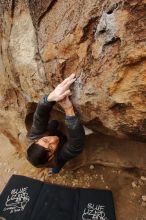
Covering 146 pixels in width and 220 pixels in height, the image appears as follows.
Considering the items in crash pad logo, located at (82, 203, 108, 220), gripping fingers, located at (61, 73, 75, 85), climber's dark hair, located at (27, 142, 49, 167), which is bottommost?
crash pad logo, located at (82, 203, 108, 220)

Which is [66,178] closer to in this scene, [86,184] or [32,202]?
[86,184]

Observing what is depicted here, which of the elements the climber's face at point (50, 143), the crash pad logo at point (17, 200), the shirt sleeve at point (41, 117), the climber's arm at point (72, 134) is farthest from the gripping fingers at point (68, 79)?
the crash pad logo at point (17, 200)

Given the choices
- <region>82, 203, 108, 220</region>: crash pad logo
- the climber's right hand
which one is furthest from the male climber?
<region>82, 203, 108, 220</region>: crash pad logo

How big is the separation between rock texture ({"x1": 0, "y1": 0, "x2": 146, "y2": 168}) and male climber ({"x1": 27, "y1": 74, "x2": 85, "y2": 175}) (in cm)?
9

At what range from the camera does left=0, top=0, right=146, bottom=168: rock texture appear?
5.14 ft

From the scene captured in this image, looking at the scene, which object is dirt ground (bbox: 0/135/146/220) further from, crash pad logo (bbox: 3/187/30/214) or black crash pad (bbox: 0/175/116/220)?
crash pad logo (bbox: 3/187/30/214)

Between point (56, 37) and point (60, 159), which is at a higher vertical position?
point (56, 37)

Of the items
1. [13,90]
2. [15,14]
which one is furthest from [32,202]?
[15,14]

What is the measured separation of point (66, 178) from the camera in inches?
119

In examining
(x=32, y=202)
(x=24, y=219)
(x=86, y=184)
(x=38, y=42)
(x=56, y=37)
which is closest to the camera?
(x=56, y=37)

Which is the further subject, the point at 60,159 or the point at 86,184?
the point at 86,184

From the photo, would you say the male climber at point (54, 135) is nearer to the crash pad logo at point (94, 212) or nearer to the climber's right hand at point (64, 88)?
the climber's right hand at point (64, 88)

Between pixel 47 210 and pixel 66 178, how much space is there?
50 cm

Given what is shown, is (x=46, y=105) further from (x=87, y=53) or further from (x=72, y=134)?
(x=87, y=53)
